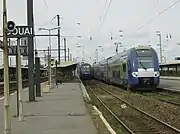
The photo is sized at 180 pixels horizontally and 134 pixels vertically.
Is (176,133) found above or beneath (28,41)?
beneath

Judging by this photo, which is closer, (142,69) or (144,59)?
(142,69)

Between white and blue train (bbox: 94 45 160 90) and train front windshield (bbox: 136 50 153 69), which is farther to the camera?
train front windshield (bbox: 136 50 153 69)

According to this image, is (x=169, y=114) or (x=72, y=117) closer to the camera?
(x=72, y=117)

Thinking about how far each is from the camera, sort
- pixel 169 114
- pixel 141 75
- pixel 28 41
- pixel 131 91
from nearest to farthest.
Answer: pixel 169 114, pixel 28 41, pixel 141 75, pixel 131 91

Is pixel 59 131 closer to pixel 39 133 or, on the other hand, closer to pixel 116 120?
pixel 39 133

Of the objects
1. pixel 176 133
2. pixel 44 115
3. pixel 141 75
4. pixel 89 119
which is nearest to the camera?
pixel 176 133

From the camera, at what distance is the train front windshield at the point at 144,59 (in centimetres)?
3170

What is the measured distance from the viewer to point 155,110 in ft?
64.1

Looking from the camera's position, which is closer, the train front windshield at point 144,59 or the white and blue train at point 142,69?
the white and blue train at point 142,69

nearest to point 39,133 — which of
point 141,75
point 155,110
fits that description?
point 155,110

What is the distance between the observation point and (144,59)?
105 ft

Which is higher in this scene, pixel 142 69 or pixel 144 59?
pixel 144 59

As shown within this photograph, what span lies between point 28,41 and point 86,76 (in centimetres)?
5952

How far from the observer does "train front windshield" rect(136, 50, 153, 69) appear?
104 feet
